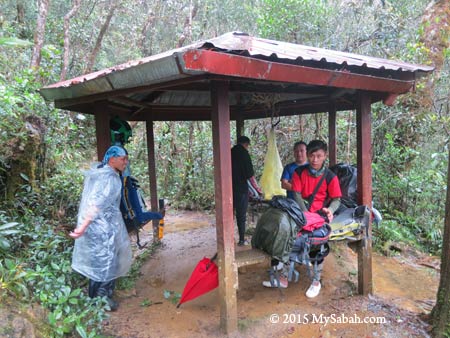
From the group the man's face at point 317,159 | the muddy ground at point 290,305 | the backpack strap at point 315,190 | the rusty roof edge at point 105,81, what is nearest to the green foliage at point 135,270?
the muddy ground at point 290,305

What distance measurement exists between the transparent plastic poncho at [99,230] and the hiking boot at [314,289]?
2144 mm

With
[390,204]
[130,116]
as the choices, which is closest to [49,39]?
[130,116]

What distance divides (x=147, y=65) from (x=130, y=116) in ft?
10.1

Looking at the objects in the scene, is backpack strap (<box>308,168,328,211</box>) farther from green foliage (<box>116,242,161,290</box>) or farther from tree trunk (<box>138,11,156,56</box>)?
tree trunk (<box>138,11,156,56</box>)

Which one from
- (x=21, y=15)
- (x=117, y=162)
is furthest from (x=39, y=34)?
(x=21, y=15)

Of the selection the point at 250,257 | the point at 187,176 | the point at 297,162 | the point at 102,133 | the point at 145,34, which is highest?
the point at 145,34

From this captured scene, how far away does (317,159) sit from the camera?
Answer: 3.51 m

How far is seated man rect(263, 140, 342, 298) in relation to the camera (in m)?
3.53

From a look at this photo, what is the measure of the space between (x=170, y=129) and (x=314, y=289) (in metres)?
6.96

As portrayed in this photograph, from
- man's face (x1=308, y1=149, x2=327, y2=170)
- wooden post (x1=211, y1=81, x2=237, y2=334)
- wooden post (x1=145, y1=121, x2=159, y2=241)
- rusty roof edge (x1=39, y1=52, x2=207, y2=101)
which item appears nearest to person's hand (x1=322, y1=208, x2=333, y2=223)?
man's face (x1=308, y1=149, x2=327, y2=170)

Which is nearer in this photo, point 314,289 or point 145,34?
point 314,289

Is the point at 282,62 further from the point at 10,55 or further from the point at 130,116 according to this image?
the point at 10,55

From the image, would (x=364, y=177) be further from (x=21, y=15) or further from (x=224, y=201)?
(x=21, y=15)

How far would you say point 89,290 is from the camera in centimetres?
317
